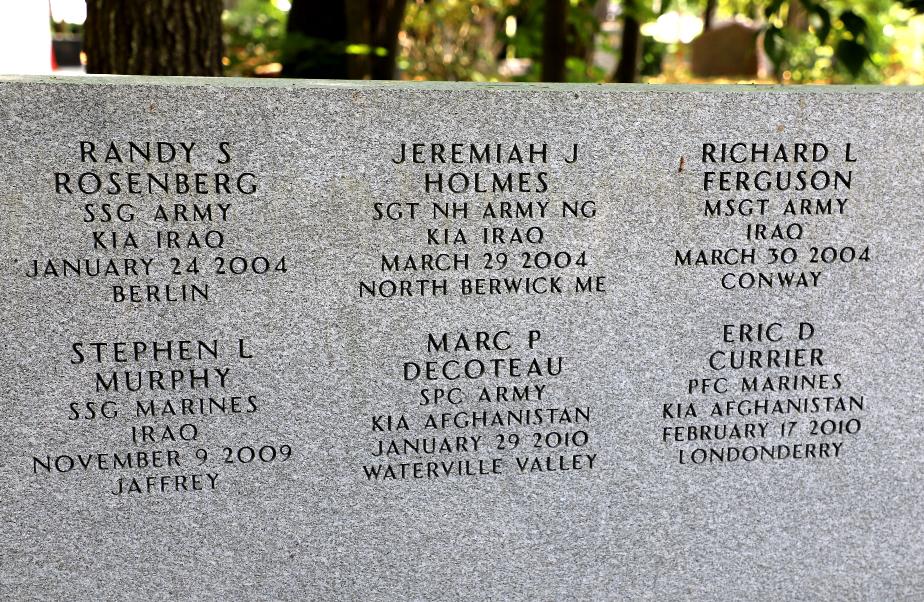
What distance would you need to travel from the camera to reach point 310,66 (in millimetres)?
8164

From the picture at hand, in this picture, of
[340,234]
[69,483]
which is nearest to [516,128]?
[340,234]

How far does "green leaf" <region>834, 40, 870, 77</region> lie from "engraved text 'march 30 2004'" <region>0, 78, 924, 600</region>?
1787 mm

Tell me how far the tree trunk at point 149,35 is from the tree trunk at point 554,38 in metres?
3.03

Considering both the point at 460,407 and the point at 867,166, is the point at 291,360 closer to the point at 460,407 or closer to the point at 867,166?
the point at 460,407

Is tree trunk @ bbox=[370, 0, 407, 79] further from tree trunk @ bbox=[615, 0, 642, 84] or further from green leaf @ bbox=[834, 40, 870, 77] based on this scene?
green leaf @ bbox=[834, 40, 870, 77]

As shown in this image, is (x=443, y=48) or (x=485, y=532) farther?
→ (x=443, y=48)

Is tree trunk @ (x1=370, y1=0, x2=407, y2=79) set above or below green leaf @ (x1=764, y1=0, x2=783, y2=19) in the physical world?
above

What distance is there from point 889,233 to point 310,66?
535cm

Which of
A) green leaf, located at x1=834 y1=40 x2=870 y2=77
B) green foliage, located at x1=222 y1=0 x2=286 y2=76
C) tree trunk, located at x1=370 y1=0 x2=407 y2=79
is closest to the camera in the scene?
green leaf, located at x1=834 y1=40 x2=870 y2=77

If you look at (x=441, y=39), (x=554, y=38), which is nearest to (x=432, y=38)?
(x=441, y=39)

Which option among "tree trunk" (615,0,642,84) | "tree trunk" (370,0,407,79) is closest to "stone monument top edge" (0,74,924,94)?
"tree trunk" (370,0,407,79)

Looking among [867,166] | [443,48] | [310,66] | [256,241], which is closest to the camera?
[256,241]

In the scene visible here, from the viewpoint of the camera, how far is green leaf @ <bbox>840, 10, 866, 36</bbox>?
5309 millimetres

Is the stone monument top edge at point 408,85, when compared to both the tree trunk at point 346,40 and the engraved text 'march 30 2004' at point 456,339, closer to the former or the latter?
the engraved text 'march 30 2004' at point 456,339
